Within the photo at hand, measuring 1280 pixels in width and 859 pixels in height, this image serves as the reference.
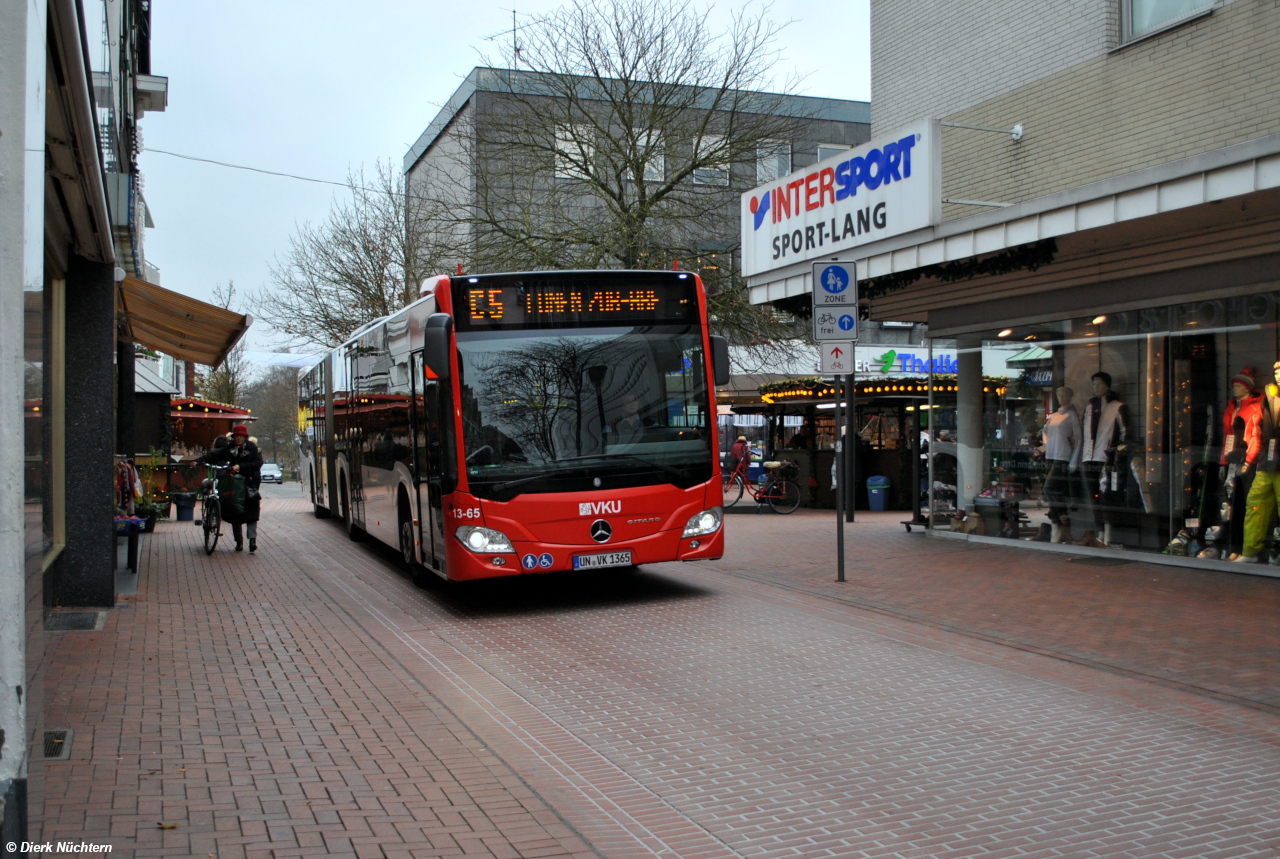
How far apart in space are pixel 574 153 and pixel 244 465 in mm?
11998

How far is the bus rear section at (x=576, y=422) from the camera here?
369 inches

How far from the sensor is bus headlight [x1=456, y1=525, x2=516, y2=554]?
931cm

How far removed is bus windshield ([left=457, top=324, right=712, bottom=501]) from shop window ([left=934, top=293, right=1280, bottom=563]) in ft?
18.6

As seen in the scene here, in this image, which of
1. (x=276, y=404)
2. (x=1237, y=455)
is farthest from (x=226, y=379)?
(x=1237, y=455)

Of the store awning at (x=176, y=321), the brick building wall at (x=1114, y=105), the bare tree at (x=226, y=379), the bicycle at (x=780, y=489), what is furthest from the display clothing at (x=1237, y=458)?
the bare tree at (x=226, y=379)

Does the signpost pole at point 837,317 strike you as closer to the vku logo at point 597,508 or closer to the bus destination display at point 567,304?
the bus destination display at point 567,304

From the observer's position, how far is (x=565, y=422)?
957 centimetres

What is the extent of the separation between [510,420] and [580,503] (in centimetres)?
95

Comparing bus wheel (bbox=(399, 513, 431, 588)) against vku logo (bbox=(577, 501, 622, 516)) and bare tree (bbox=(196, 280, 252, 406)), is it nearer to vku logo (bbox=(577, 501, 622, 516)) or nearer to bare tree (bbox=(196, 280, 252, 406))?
vku logo (bbox=(577, 501, 622, 516))

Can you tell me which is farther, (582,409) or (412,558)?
(412,558)

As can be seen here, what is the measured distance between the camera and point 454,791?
4.89 meters

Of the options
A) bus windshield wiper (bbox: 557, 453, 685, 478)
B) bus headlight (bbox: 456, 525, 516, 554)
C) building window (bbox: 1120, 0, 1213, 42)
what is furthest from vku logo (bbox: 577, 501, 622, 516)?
building window (bbox: 1120, 0, 1213, 42)

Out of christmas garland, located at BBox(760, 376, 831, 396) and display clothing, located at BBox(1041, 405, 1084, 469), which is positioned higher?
christmas garland, located at BBox(760, 376, 831, 396)

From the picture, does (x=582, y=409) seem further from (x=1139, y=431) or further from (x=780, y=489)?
(x=780, y=489)
